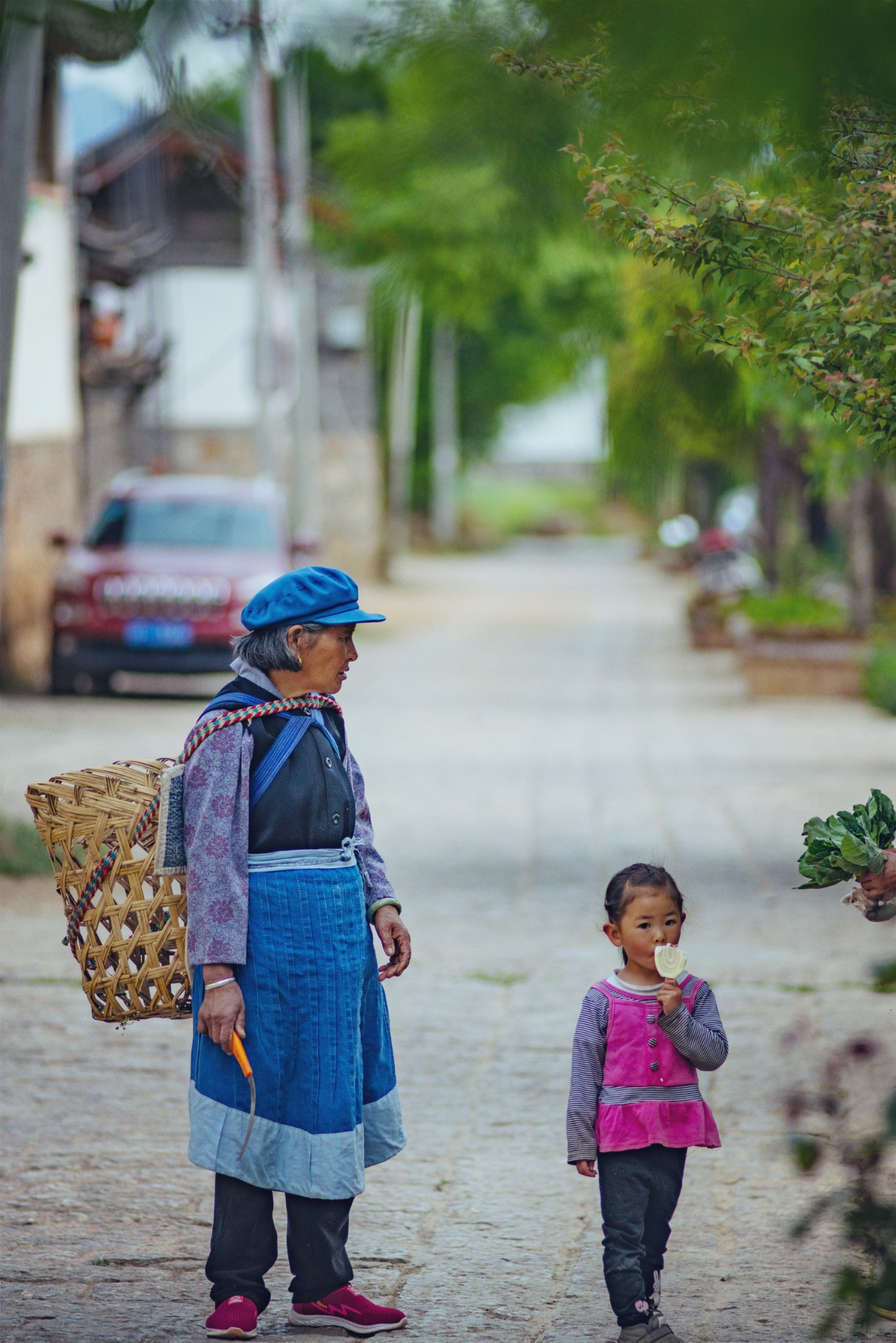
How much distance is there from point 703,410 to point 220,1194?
10.4 metres

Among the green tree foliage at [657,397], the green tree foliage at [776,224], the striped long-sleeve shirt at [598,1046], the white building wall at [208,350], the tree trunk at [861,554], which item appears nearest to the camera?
the green tree foliage at [776,224]

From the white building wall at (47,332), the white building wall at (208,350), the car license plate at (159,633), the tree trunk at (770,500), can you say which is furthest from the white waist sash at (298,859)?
the white building wall at (208,350)

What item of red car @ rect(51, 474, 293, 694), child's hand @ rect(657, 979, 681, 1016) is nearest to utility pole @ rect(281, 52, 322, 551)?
red car @ rect(51, 474, 293, 694)

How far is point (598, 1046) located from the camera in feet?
11.9

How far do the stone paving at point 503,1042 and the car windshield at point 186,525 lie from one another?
2.31 meters

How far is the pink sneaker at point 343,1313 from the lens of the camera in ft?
12.4

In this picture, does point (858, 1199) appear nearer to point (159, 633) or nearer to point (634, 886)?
point (634, 886)

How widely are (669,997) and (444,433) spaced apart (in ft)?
159

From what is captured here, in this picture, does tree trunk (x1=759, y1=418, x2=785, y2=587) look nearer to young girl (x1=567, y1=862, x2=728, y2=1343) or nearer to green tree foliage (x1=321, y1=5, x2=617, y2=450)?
green tree foliage (x1=321, y1=5, x2=617, y2=450)

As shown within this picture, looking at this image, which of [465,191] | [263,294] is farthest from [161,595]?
[263,294]

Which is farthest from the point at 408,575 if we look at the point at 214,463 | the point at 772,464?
the point at 772,464

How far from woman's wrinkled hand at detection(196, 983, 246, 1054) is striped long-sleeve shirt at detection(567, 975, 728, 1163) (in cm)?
66

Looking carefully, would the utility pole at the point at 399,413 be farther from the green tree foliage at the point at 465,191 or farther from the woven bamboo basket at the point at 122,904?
the woven bamboo basket at the point at 122,904

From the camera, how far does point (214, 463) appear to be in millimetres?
33281
